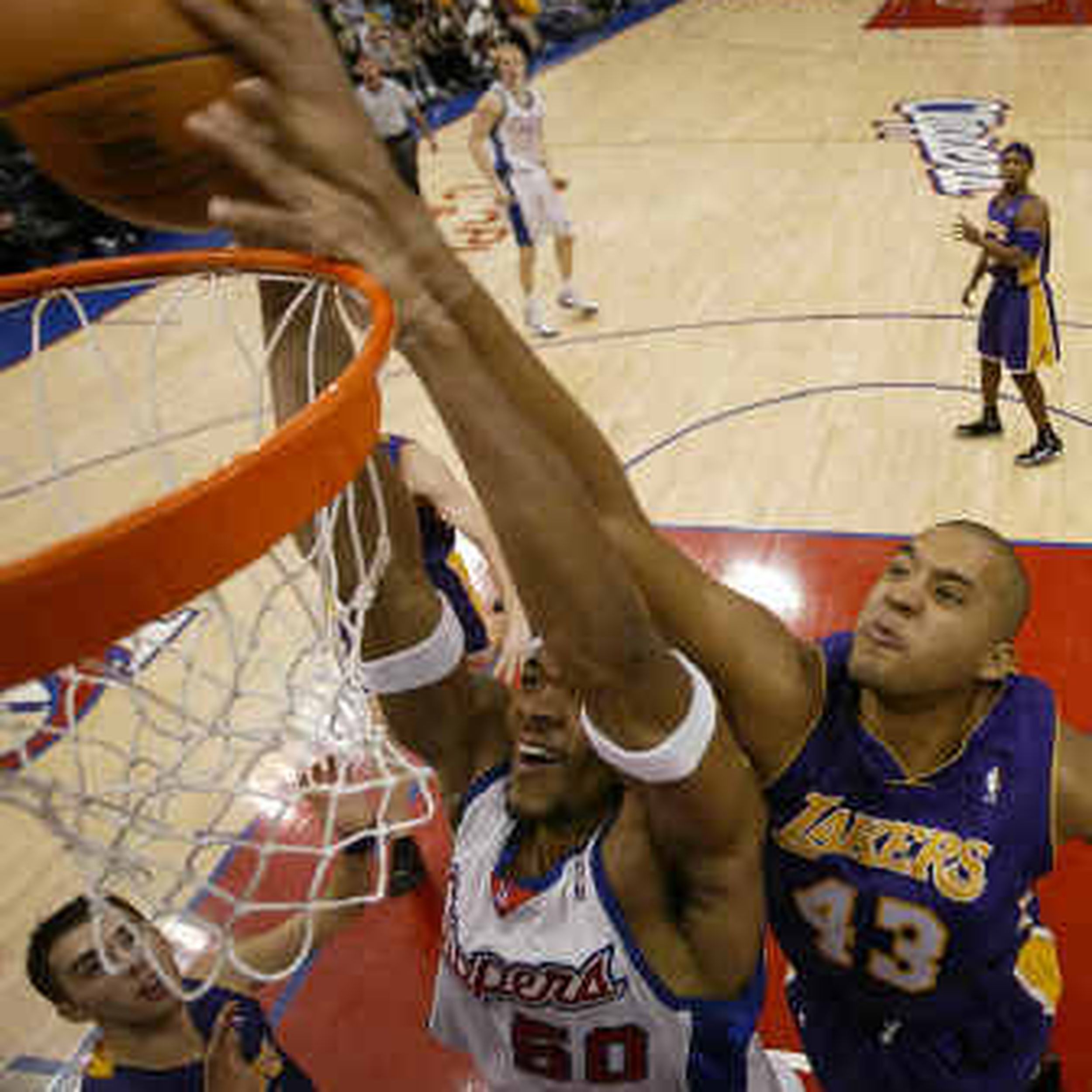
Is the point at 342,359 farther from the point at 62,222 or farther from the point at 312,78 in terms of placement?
the point at 62,222

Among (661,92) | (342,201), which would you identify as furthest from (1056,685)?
(661,92)

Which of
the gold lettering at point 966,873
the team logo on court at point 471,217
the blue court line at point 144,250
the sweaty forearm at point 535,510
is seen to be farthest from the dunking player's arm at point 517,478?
the team logo on court at point 471,217

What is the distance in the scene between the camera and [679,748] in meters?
1.08

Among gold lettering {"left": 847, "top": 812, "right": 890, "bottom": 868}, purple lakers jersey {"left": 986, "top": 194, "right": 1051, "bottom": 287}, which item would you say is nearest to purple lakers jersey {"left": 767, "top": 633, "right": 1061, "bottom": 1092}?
gold lettering {"left": 847, "top": 812, "right": 890, "bottom": 868}

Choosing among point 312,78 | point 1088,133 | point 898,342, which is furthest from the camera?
point 1088,133

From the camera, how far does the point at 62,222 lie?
26.2ft

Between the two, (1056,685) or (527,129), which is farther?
(527,129)

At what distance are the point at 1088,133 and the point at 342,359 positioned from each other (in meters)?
9.46

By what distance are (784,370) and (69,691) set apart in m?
4.84

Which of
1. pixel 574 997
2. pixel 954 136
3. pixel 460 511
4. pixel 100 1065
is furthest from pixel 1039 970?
pixel 954 136

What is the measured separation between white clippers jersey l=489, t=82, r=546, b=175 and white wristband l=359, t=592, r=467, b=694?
5133 millimetres

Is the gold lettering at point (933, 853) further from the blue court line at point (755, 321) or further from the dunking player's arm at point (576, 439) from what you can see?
the blue court line at point (755, 321)

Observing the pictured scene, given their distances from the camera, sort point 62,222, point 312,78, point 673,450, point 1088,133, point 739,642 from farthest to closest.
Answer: point 1088,133, point 62,222, point 673,450, point 739,642, point 312,78

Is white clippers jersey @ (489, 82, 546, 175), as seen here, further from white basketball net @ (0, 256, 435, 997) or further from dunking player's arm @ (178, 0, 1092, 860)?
dunking player's arm @ (178, 0, 1092, 860)
